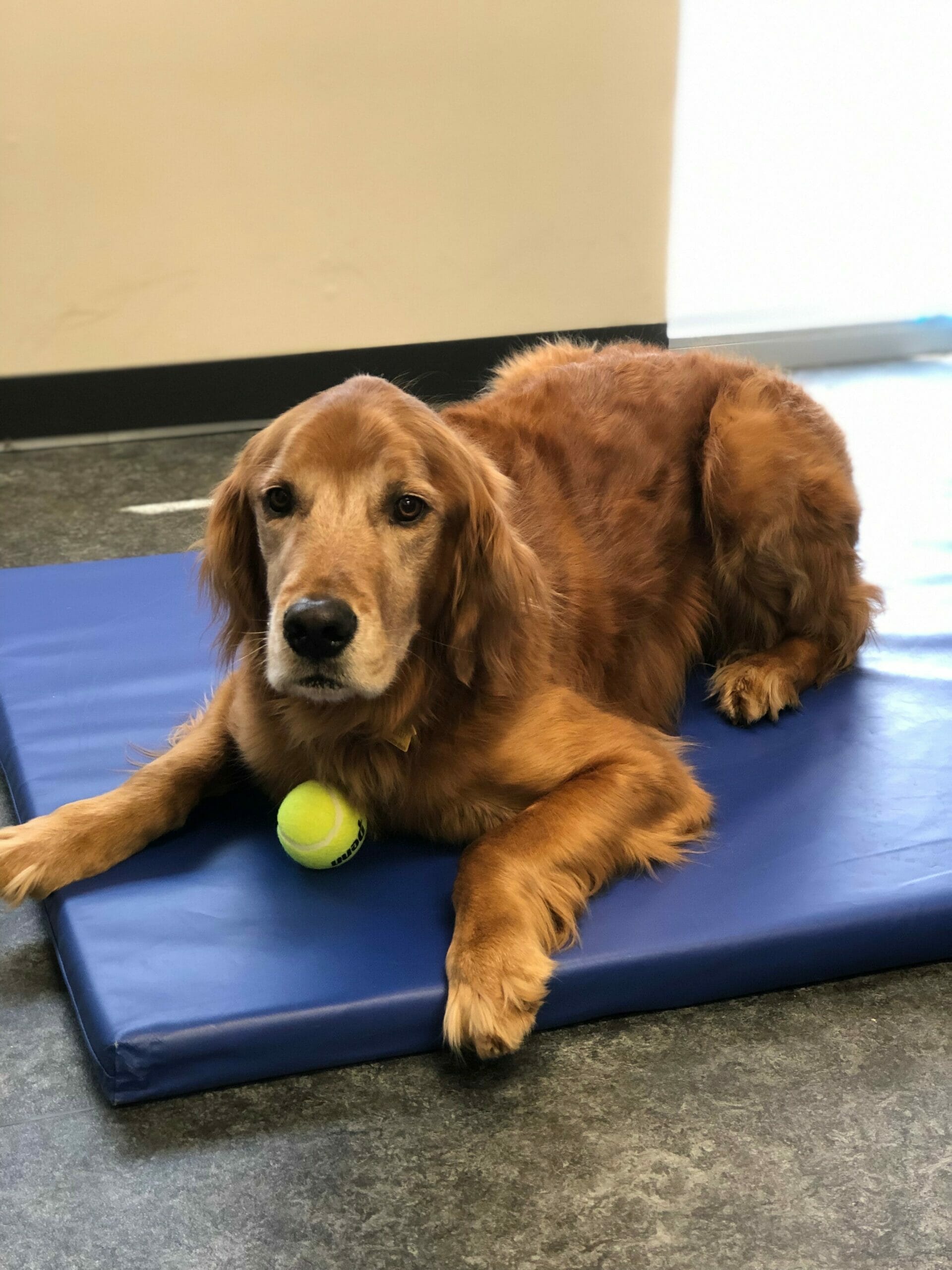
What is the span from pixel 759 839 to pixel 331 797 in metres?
0.80

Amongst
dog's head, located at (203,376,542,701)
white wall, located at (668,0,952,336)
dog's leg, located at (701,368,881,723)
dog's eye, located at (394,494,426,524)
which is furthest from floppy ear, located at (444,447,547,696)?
white wall, located at (668,0,952,336)

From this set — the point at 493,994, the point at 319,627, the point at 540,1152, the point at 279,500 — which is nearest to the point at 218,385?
the point at 279,500

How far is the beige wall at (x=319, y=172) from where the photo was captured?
16.3ft

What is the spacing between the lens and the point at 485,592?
237 cm

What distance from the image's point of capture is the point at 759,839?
2480 mm

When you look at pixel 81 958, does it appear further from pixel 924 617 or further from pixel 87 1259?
pixel 924 617

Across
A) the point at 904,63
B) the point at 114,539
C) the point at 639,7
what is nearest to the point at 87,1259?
the point at 114,539

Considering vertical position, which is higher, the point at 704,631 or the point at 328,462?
the point at 328,462

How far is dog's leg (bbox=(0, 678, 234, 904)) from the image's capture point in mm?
2275

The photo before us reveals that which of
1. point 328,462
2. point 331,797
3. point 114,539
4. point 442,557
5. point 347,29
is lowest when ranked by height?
point 114,539

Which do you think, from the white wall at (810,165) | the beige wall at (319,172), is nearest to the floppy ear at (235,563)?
the beige wall at (319,172)

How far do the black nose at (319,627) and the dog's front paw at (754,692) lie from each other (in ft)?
3.88

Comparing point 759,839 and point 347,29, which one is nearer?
point 759,839

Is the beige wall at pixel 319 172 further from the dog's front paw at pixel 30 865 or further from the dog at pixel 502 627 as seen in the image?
the dog's front paw at pixel 30 865
